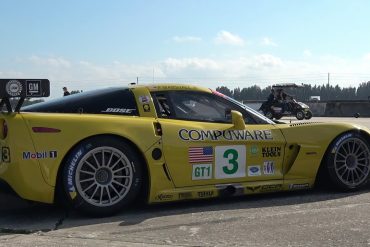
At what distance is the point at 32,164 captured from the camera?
4594 mm

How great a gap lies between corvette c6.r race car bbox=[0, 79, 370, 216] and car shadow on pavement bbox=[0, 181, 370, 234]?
13 centimetres

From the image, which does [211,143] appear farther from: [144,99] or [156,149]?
[144,99]

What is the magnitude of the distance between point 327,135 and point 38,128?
10.2ft

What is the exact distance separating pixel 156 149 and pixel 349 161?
234 centimetres

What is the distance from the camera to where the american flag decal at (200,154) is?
5.07 metres

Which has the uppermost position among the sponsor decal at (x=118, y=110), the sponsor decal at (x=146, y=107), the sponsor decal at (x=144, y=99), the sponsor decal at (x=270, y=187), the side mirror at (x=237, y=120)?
the sponsor decal at (x=144, y=99)

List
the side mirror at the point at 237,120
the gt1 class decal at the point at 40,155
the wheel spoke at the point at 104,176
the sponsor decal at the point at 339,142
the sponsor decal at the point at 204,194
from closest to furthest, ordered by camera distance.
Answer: the gt1 class decal at the point at 40,155
the wheel spoke at the point at 104,176
the sponsor decal at the point at 204,194
the side mirror at the point at 237,120
the sponsor decal at the point at 339,142

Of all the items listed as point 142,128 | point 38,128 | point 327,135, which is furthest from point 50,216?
point 327,135

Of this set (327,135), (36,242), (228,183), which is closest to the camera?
(36,242)

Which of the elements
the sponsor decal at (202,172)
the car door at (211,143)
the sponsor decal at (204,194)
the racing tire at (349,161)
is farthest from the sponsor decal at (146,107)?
the racing tire at (349,161)

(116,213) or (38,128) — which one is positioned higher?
(38,128)

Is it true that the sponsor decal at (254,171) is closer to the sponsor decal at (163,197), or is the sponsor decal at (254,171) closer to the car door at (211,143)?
the car door at (211,143)

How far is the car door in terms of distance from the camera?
505 cm

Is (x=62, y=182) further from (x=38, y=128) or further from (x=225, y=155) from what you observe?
(x=225, y=155)
